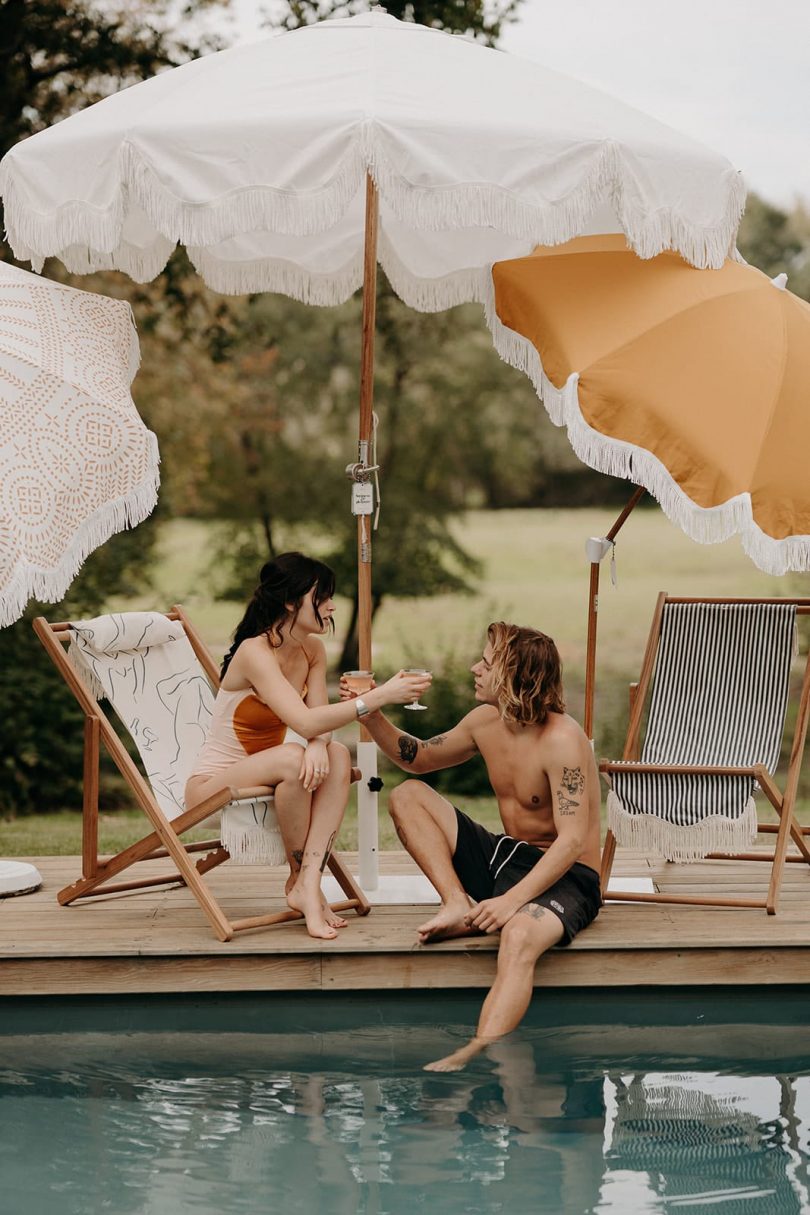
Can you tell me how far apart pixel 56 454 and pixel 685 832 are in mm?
2222

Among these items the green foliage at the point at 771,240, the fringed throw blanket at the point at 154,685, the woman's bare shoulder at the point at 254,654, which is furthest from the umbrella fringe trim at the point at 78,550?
the green foliage at the point at 771,240

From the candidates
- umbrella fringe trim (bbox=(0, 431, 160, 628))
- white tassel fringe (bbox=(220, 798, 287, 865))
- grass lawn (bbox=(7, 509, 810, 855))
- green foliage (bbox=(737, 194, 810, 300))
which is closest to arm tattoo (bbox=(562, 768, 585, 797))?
white tassel fringe (bbox=(220, 798, 287, 865))

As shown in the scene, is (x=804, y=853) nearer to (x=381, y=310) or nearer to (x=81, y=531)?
(x=81, y=531)

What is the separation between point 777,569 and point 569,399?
76 cm

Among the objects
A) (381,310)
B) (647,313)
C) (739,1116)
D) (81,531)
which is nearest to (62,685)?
(381,310)

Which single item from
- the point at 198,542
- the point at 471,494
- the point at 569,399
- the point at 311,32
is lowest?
the point at 198,542

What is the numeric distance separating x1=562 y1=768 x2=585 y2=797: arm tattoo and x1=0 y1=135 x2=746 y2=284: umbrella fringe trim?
150 cm

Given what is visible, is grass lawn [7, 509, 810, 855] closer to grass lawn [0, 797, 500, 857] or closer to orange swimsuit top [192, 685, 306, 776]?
grass lawn [0, 797, 500, 857]

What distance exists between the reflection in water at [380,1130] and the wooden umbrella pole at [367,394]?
1.20m

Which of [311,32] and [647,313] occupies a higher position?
[311,32]

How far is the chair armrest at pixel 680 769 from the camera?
4621 mm

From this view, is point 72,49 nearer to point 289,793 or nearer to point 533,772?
point 289,793

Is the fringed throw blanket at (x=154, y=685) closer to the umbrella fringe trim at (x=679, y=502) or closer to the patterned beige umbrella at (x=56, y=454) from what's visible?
the patterned beige umbrella at (x=56, y=454)

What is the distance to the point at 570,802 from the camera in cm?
429
